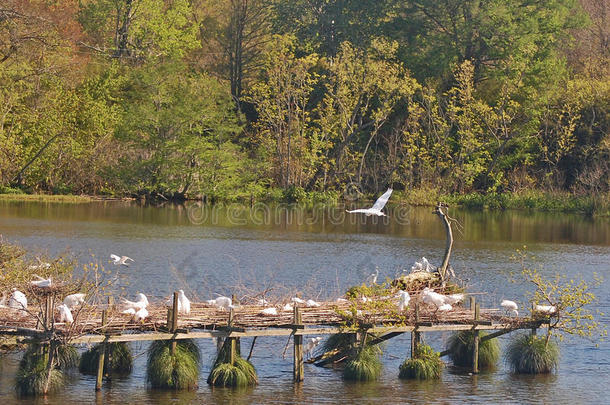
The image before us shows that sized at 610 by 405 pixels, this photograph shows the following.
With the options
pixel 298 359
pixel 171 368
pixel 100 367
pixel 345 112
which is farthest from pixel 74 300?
pixel 345 112

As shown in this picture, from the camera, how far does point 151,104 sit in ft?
198

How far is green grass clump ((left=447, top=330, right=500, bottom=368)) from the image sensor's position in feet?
67.0

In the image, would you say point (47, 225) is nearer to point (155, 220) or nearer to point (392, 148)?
point (155, 220)

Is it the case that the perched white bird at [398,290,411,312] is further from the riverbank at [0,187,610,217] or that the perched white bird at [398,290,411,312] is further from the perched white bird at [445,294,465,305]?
the riverbank at [0,187,610,217]

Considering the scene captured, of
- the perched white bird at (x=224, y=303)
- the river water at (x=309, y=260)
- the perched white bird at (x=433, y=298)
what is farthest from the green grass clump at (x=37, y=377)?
the perched white bird at (x=433, y=298)

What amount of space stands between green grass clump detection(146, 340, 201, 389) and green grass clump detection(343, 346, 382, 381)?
2.93m

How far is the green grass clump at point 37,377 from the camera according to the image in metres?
16.6

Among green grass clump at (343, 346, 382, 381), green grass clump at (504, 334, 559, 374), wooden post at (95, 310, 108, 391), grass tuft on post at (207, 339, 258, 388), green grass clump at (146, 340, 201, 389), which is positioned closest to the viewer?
wooden post at (95, 310, 108, 391)

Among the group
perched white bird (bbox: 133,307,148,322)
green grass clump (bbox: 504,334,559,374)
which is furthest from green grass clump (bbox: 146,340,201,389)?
green grass clump (bbox: 504,334,559,374)

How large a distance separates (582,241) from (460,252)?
7.55 m

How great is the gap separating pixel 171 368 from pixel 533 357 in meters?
7.19

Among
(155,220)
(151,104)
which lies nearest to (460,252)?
(155,220)

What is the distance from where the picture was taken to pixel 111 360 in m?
18.5

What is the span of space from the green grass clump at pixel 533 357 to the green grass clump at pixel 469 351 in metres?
0.36
